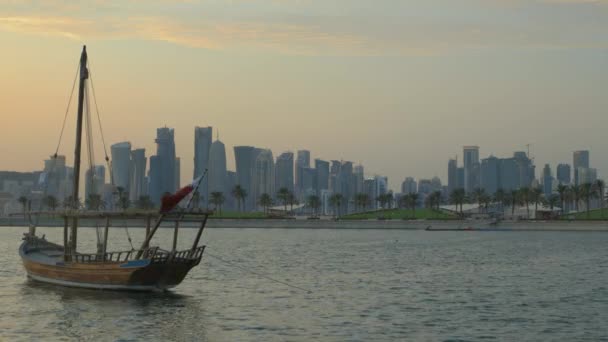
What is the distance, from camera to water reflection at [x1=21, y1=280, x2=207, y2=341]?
146 ft

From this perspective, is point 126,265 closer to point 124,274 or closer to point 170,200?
point 124,274

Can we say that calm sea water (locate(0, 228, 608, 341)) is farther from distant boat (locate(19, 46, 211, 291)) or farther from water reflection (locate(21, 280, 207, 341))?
distant boat (locate(19, 46, 211, 291))

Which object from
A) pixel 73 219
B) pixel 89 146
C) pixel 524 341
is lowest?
pixel 524 341

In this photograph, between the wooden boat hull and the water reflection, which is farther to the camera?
the wooden boat hull

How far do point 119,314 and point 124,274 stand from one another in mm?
8202

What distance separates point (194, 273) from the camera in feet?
269

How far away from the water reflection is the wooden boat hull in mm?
589

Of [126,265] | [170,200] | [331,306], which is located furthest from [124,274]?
[331,306]

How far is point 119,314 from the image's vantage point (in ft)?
166

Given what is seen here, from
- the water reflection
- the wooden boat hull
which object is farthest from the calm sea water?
the wooden boat hull

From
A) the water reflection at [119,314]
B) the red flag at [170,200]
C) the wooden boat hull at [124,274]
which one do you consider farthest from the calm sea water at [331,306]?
the red flag at [170,200]

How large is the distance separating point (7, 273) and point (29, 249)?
500 inches

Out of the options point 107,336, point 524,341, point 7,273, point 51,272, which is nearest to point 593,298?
point 524,341

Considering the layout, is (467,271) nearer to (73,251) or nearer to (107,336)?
(73,251)
